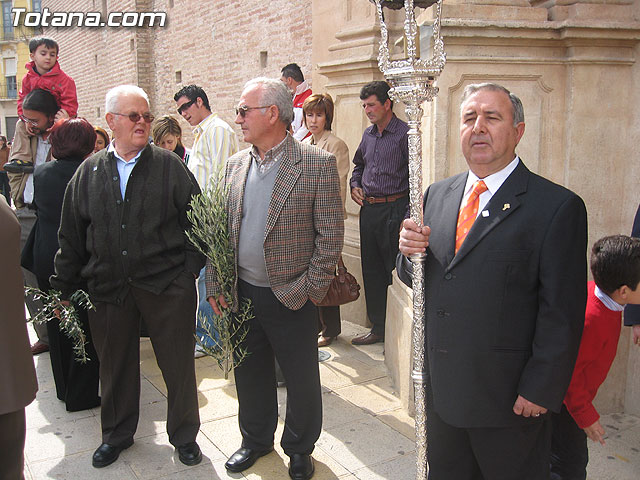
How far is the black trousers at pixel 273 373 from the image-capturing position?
11.2 feet

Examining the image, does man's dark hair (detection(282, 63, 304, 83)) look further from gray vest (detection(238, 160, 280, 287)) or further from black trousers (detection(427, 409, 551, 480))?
black trousers (detection(427, 409, 551, 480))

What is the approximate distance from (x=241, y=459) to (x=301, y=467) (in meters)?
0.35

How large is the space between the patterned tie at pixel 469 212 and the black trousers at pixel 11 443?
1767 millimetres

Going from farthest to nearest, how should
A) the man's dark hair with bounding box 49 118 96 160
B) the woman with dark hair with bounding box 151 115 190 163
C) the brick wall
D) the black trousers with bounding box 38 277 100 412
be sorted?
the brick wall < the woman with dark hair with bounding box 151 115 190 163 < the black trousers with bounding box 38 277 100 412 < the man's dark hair with bounding box 49 118 96 160

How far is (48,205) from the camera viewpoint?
Answer: 14.3ft

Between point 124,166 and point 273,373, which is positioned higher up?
point 124,166

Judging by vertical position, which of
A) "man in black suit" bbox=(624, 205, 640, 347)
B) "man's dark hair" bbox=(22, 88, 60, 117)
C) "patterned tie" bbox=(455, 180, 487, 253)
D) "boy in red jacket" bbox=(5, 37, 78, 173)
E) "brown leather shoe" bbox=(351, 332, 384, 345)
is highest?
"boy in red jacket" bbox=(5, 37, 78, 173)

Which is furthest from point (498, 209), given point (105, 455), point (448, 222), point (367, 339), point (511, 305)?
point (367, 339)

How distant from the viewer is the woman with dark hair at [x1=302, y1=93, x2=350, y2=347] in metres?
5.61

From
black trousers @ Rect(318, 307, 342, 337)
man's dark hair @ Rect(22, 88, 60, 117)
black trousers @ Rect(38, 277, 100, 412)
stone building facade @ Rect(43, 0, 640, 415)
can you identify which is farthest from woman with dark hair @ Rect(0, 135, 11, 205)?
stone building facade @ Rect(43, 0, 640, 415)

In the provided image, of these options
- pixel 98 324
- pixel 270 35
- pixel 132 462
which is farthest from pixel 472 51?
pixel 270 35

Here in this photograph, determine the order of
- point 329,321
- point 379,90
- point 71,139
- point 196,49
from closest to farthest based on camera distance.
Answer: point 71,139 → point 379,90 → point 329,321 → point 196,49

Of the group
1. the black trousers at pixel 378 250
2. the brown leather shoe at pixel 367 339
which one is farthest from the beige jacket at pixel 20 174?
the brown leather shoe at pixel 367 339

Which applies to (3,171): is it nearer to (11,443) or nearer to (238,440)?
(238,440)
